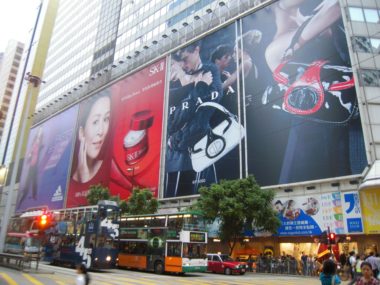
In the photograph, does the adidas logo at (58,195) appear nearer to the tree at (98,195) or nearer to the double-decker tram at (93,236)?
the tree at (98,195)

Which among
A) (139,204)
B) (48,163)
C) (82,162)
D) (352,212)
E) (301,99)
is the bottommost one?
(352,212)

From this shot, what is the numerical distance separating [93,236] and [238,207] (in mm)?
11807

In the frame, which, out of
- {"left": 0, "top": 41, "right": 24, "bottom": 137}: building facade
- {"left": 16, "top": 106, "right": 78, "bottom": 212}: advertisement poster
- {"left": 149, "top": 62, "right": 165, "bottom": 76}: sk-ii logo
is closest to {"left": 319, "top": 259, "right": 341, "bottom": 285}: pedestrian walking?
{"left": 149, "top": 62, "right": 165, "bottom": 76}: sk-ii logo

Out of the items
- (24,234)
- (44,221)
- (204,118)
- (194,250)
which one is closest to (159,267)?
(194,250)

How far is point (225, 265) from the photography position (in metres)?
28.5

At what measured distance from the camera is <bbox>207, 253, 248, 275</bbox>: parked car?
27.9 metres

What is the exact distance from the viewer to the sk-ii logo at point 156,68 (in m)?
52.1

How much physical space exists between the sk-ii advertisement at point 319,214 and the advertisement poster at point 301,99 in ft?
6.21

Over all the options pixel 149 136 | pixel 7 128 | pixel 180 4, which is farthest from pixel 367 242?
pixel 7 128

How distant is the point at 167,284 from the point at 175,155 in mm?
27176

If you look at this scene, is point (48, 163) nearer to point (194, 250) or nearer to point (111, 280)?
point (194, 250)

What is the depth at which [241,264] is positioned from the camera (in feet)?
92.1

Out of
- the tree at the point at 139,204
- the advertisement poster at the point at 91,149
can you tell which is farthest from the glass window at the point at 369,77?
the advertisement poster at the point at 91,149

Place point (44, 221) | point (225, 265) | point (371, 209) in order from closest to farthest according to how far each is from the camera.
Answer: point (44, 221), point (371, 209), point (225, 265)
